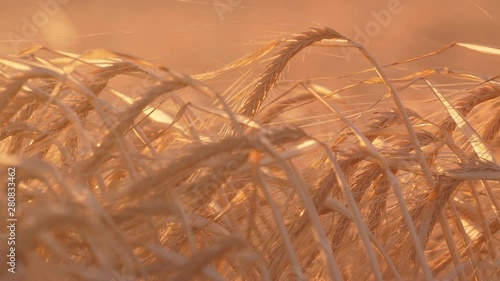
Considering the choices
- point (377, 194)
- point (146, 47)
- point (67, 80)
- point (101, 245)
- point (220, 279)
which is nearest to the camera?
point (101, 245)

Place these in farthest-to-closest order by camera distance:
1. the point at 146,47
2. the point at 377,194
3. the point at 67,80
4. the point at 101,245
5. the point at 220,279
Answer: the point at 146,47 → the point at 377,194 → the point at 67,80 → the point at 220,279 → the point at 101,245

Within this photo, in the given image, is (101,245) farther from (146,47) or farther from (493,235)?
(146,47)

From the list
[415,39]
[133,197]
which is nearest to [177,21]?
[415,39]

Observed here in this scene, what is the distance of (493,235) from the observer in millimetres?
1437

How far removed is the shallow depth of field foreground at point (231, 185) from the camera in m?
0.91

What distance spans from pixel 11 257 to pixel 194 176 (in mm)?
387

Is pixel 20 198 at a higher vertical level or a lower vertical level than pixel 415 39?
lower

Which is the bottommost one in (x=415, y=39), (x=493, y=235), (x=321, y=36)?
(x=493, y=235)

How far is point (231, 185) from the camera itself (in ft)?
4.05

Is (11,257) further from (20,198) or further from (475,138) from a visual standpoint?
(475,138)

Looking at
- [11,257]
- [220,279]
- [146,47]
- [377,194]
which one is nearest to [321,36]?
[377,194]

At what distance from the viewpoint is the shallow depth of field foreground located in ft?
3.00

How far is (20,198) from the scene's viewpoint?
105cm

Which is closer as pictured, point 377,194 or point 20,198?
point 20,198
